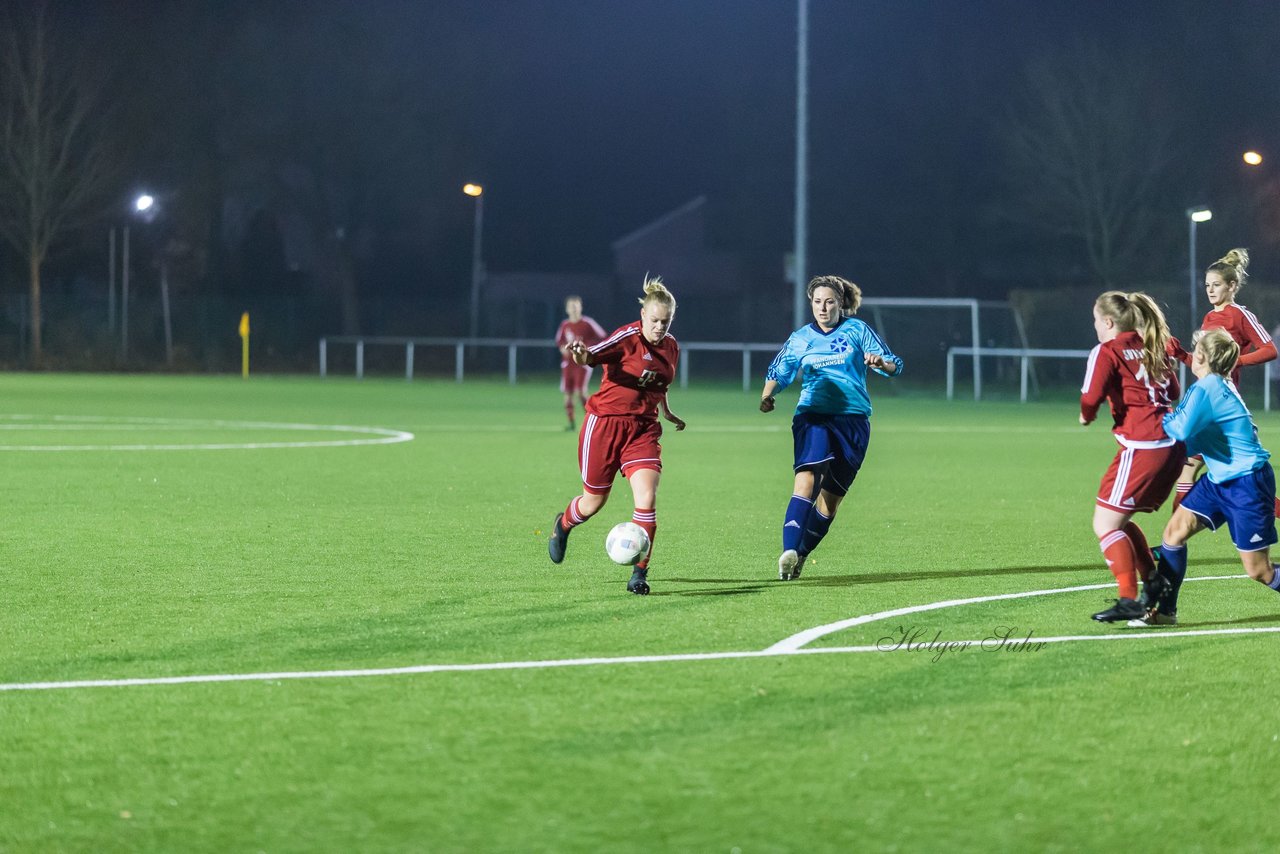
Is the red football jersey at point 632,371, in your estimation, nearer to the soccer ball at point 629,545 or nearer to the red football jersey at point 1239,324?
the soccer ball at point 629,545

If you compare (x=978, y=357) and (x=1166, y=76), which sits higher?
(x=1166, y=76)

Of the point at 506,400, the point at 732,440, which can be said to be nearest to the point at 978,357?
the point at 506,400

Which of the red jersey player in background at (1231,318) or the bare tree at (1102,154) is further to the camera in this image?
the bare tree at (1102,154)

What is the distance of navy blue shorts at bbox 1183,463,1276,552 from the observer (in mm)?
7691

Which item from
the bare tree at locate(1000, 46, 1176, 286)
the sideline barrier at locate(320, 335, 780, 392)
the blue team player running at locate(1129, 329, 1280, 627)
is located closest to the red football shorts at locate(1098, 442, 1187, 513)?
the blue team player running at locate(1129, 329, 1280, 627)

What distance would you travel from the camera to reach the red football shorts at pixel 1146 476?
806 cm

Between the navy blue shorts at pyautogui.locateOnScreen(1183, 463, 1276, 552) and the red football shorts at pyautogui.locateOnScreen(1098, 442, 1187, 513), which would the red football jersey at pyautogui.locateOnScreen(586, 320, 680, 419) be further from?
the navy blue shorts at pyautogui.locateOnScreen(1183, 463, 1276, 552)

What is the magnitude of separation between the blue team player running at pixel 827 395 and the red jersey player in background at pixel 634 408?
0.67 m

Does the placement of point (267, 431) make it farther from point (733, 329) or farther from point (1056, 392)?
point (733, 329)

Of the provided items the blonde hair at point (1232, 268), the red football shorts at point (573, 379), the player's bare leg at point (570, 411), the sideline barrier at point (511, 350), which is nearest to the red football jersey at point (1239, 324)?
the blonde hair at point (1232, 268)

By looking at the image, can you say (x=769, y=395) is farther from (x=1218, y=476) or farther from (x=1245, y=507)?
(x=1245, y=507)

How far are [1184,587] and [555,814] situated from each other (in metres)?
5.56

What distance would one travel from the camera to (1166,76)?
51.6 meters

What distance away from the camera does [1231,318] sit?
429 inches
